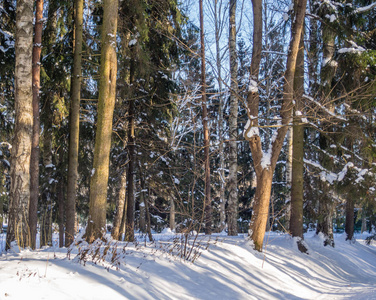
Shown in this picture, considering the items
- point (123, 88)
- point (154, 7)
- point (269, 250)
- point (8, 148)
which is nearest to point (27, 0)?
point (123, 88)

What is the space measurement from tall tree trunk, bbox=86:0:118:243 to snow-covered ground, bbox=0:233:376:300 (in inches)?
32.9

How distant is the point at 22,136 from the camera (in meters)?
6.58

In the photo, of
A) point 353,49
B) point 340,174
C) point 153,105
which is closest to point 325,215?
point 340,174

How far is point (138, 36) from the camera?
10.4 metres

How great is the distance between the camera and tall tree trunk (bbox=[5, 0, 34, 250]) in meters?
6.40

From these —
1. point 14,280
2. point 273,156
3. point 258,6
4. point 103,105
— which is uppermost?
point 258,6

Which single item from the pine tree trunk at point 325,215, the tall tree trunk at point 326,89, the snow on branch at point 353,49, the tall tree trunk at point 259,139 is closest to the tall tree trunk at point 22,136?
the tall tree trunk at point 259,139

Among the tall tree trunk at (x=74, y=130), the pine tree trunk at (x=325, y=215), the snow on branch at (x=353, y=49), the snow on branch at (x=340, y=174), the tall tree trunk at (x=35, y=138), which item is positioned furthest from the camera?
the pine tree trunk at (x=325, y=215)

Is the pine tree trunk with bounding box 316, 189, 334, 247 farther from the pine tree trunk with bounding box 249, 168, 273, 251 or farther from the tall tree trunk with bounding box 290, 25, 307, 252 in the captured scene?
the pine tree trunk with bounding box 249, 168, 273, 251

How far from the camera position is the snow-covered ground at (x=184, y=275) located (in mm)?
3880

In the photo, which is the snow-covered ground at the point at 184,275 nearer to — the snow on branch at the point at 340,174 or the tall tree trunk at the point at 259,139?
the tall tree trunk at the point at 259,139

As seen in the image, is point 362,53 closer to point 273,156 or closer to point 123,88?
point 273,156

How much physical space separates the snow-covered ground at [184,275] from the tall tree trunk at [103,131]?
836 millimetres

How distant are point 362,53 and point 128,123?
311 inches
